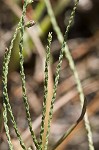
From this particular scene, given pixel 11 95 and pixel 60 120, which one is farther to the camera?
pixel 60 120

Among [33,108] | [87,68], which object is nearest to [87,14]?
[87,68]

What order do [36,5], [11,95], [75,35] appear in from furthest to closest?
[75,35], [36,5], [11,95]

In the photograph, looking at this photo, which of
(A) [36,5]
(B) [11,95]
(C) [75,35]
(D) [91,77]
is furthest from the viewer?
(C) [75,35]

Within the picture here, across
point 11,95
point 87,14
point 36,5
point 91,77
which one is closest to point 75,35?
point 87,14

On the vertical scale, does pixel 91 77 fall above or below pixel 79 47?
below

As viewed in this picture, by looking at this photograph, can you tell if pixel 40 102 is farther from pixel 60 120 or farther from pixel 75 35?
pixel 75 35

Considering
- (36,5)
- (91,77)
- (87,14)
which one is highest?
(87,14)
